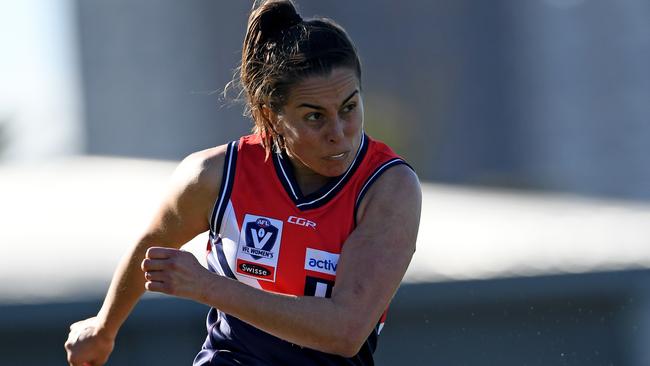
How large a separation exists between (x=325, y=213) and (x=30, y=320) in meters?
1.97

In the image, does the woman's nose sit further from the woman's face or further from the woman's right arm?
the woman's right arm

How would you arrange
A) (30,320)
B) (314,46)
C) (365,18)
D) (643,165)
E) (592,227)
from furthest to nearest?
(365,18), (643,165), (592,227), (30,320), (314,46)

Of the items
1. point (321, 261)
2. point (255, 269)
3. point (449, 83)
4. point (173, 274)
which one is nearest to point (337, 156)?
point (321, 261)

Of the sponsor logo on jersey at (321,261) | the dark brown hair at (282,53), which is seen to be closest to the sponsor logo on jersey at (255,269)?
the sponsor logo on jersey at (321,261)

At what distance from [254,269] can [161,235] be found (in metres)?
0.35

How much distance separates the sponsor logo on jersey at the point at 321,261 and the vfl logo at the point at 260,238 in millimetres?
119

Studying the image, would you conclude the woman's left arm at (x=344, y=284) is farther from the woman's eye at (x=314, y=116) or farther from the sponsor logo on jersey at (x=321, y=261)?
the woman's eye at (x=314, y=116)

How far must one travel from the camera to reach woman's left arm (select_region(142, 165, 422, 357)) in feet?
9.03

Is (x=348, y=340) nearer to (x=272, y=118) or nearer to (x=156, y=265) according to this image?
(x=156, y=265)

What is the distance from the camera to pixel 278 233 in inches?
121

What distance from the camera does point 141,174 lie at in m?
12.8

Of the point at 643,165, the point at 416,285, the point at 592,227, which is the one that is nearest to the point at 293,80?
the point at 416,285

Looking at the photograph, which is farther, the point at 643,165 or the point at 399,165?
the point at 643,165

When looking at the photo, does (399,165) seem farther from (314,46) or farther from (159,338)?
(159,338)
